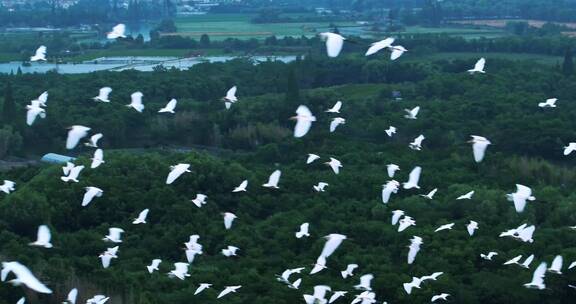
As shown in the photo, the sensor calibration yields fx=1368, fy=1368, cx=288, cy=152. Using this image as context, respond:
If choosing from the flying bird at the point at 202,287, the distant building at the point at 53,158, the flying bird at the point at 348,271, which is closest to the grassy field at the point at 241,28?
the distant building at the point at 53,158

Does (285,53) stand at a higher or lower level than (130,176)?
lower

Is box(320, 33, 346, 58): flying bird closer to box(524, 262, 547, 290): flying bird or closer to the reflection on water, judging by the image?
box(524, 262, 547, 290): flying bird

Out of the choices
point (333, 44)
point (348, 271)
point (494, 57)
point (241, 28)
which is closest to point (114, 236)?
point (348, 271)

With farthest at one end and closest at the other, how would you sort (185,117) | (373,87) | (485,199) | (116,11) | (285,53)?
1. (116,11)
2. (285,53)
3. (373,87)
4. (185,117)
5. (485,199)

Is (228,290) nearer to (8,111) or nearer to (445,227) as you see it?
Answer: (445,227)

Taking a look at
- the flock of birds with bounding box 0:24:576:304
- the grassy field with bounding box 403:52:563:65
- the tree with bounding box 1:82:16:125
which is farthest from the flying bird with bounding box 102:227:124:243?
the grassy field with bounding box 403:52:563:65

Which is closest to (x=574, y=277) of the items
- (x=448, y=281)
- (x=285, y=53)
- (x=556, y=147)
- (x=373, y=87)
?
(x=448, y=281)

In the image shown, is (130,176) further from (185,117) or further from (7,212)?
(185,117)

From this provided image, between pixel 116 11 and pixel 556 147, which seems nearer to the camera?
pixel 556 147
